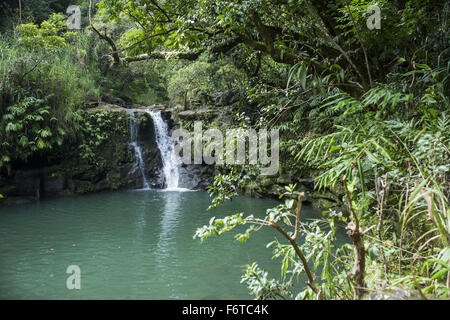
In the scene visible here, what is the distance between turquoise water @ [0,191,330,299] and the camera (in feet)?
12.4

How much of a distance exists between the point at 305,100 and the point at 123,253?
13.6 feet

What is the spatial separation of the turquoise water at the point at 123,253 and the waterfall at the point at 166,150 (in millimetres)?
3842

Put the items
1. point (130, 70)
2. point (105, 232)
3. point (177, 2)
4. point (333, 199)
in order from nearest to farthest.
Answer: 1. point (177, 2)
2. point (105, 232)
3. point (333, 199)
4. point (130, 70)

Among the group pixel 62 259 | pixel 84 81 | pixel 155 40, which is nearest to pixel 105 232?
pixel 62 259

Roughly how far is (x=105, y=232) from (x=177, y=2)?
4.34 m

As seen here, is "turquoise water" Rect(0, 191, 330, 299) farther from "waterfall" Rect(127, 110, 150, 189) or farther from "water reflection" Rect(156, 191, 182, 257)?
"waterfall" Rect(127, 110, 150, 189)

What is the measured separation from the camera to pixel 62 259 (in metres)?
4.79

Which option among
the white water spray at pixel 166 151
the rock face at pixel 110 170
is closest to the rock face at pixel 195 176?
the rock face at pixel 110 170

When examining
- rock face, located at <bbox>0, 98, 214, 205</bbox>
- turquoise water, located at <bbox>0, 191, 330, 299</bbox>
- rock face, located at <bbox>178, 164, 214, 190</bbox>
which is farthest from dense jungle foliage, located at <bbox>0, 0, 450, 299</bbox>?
rock face, located at <bbox>178, 164, 214, 190</bbox>

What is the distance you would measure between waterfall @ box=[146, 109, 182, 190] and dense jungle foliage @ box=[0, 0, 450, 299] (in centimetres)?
146

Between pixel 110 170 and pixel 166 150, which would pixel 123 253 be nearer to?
pixel 110 170

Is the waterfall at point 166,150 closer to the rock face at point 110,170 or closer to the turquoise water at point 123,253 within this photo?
the rock face at point 110,170

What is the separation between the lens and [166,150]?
42.1 feet

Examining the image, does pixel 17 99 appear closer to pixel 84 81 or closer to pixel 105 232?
pixel 84 81
